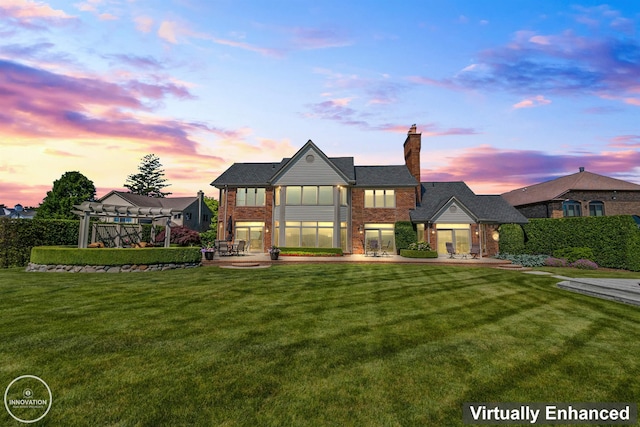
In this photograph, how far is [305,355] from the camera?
4.77m

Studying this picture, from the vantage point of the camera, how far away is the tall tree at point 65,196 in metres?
41.2

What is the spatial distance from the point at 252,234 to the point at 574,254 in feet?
82.7

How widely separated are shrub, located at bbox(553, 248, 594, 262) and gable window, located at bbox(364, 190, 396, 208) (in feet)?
41.5

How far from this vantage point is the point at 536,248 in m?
23.6

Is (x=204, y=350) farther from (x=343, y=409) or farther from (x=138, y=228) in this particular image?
(x=138, y=228)

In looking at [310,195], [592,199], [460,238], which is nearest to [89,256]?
[310,195]

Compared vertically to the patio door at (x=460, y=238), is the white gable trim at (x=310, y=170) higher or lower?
higher

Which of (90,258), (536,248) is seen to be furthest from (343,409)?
(536,248)

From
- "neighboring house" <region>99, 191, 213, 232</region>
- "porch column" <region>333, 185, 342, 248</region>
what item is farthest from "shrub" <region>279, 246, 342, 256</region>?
"neighboring house" <region>99, 191, 213, 232</region>

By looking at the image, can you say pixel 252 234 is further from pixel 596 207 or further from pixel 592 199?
pixel 596 207

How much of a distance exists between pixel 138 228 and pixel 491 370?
24565mm

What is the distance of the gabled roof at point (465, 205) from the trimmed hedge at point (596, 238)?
2.44m

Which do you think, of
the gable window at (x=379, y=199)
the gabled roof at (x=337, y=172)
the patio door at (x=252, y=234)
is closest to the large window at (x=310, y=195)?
the gabled roof at (x=337, y=172)

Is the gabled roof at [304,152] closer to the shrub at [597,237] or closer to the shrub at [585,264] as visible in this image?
the shrub at [597,237]
